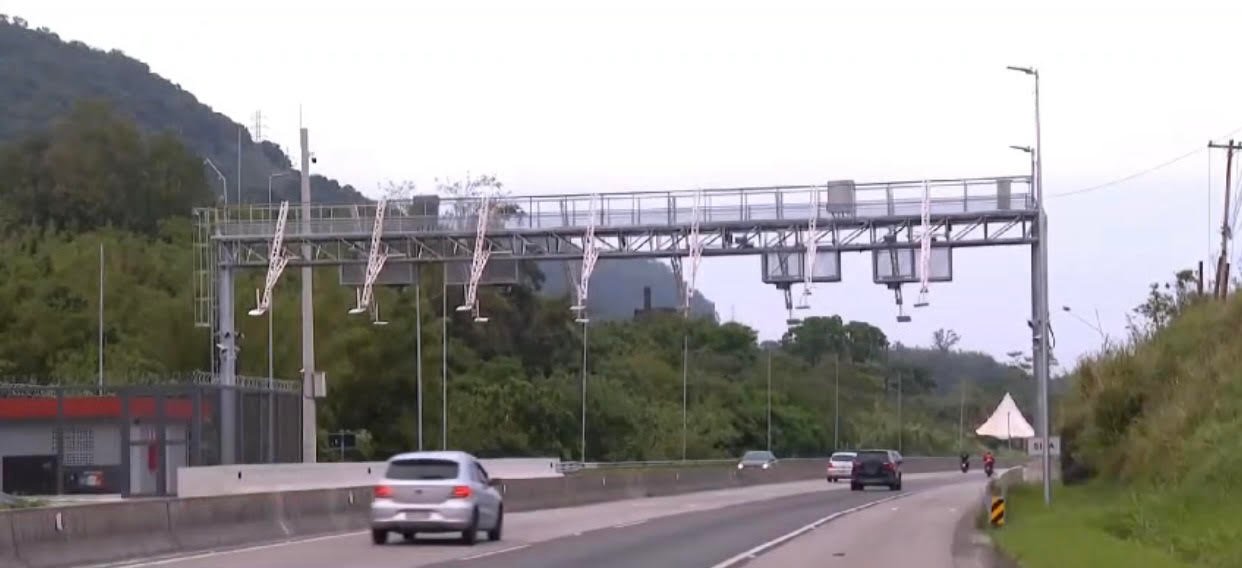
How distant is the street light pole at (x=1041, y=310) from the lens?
41.3 m

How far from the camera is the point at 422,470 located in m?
32.2

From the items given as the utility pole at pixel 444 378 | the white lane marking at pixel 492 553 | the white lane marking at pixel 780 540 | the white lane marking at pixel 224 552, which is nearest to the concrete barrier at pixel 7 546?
the white lane marking at pixel 224 552

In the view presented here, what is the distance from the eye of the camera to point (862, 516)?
4772 centimetres

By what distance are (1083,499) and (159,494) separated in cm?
2642

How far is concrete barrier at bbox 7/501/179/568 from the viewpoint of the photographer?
24.4 m

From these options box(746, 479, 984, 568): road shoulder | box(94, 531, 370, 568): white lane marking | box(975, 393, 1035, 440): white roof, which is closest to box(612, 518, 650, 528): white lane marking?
box(746, 479, 984, 568): road shoulder

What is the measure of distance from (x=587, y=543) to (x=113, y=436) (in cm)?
2763

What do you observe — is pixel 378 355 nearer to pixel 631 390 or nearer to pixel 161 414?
pixel 631 390

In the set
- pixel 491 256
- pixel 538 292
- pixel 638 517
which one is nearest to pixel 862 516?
pixel 638 517

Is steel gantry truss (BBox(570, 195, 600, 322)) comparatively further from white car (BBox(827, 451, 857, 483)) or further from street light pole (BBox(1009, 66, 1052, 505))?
white car (BBox(827, 451, 857, 483))

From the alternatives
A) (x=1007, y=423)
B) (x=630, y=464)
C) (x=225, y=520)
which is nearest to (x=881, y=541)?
(x=225, y=520)

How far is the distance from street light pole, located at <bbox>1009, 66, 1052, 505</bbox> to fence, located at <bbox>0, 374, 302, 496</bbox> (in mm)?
23953

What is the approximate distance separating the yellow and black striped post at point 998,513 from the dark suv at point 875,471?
35.0m

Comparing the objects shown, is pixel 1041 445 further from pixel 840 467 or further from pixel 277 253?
pixel 840 467
